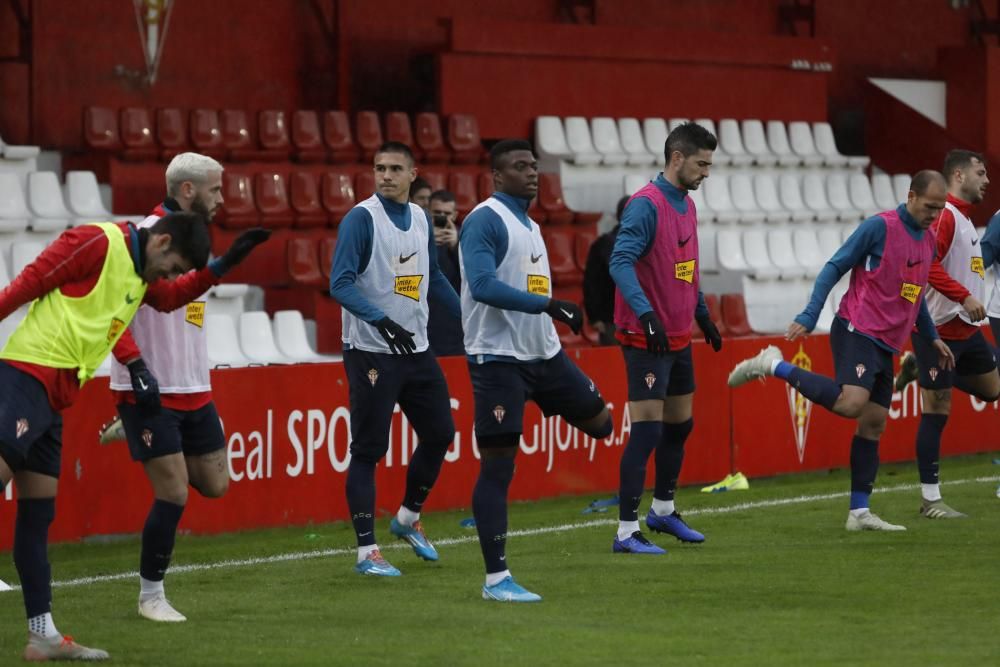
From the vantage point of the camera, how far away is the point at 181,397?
781cm

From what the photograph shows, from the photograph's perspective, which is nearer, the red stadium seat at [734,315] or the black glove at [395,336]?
the black glove at [395,336]

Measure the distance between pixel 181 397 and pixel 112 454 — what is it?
313cm

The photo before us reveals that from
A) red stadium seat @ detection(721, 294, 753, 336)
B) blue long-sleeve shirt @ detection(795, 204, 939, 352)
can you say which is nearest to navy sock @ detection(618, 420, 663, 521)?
blue long-sleeve shirt @ detection(795, 204, 939, 352)

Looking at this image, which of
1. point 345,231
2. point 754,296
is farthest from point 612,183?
point 345,231

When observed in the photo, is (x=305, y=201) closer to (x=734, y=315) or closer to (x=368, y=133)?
(x=368, y=133)

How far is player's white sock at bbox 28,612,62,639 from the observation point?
6.71m

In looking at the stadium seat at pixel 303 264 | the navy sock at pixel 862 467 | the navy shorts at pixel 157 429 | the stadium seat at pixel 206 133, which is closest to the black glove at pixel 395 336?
the navy shorts at pixel 157 429

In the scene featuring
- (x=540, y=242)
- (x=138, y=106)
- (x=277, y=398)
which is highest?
(x=138, y=106)

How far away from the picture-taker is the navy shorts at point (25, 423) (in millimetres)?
6539

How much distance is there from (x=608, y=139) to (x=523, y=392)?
454 inches

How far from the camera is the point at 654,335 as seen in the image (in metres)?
8.84

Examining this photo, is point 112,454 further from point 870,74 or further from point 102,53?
point 870,74

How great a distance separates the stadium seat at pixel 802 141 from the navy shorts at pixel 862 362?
11.5 metres

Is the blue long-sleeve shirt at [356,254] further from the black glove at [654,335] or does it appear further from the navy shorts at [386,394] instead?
the black glove at [654,335]
